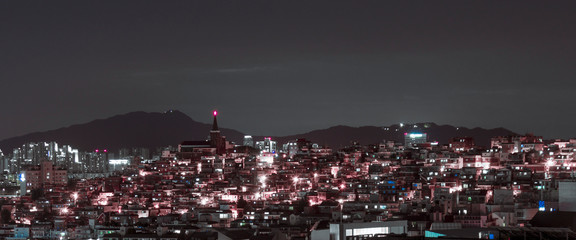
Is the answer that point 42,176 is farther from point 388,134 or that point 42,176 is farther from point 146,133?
point 146,133

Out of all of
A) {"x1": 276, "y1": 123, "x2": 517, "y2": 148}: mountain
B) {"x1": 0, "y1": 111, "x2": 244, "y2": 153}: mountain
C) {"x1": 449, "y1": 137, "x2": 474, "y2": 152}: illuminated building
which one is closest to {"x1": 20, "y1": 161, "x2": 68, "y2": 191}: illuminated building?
{"x1": 449, "y1": 137, "x2": 474, "y2": 152}: illuminated building

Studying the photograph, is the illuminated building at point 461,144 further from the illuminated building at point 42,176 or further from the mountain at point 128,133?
the mountain at point 128,133

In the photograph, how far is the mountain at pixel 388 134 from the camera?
87.7 meters

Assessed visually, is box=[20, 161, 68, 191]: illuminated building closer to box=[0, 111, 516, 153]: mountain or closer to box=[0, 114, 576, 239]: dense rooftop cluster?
box=[0, 114, 576, 239]: dense rooftop cluster

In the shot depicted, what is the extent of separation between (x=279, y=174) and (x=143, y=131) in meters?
104

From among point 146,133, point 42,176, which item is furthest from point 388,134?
point 146,133

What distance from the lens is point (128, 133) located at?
150m

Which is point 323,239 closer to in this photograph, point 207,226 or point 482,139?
point 207,226

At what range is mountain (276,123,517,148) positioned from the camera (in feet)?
288

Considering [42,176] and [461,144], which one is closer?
[461,144]

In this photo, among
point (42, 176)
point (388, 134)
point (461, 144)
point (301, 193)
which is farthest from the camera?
point (388, 134)

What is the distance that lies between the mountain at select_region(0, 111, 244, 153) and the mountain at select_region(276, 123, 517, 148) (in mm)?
20055

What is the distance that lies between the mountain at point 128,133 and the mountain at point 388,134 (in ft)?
65.8

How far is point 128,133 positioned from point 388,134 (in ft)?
193
